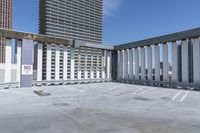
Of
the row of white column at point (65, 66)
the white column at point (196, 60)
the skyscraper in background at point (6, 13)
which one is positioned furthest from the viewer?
the skyscraper in background at point (6, 13)

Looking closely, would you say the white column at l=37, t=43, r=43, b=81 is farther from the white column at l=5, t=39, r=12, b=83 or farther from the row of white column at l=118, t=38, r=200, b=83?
the row of white column at l=118, t=38, r=200, b=83

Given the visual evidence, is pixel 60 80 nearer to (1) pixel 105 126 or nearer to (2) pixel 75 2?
(1) pixel 105 126

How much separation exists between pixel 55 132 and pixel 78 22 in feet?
377

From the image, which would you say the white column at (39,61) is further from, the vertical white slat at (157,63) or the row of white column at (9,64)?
the vertical white slat at (157,63)

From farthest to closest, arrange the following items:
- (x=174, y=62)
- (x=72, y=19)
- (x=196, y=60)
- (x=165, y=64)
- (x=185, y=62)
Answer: (x=72, y=19) → (x=165, y=64) → (x=174, y=62) → (x=185, y=62) → (x=196, y=60)

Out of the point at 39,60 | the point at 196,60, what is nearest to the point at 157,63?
the point at 196,60

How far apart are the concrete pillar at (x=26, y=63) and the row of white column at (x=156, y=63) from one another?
796 inches

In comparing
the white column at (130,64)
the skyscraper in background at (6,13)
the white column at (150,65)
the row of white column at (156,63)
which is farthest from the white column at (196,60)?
the skyscraper in background at (6,13)

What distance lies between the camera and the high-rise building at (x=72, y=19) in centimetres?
10329

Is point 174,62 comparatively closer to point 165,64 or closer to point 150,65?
point 165,64

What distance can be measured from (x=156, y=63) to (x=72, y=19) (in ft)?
302

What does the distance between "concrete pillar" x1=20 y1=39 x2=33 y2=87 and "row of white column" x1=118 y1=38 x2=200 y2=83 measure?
66.4 feet

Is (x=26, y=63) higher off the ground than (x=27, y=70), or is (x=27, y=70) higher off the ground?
(x=26, y=63)

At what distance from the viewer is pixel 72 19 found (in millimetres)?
113312
